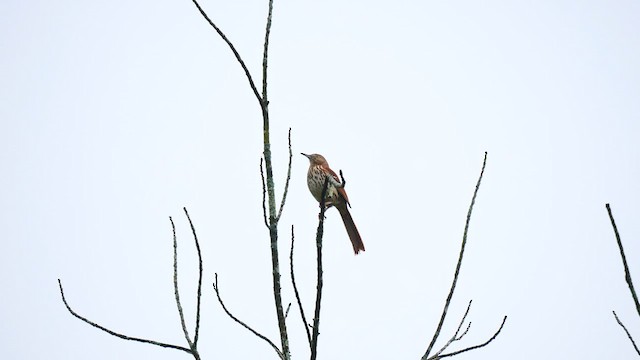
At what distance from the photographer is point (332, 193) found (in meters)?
5.78

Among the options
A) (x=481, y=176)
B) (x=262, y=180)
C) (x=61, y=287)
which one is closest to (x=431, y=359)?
(x=481, y=176)

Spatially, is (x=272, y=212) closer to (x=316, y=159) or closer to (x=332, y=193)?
(x=332, y=193)

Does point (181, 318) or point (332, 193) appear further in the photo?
point (332, 193)

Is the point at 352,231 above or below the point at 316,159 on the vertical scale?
below

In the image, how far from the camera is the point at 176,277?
269 cm

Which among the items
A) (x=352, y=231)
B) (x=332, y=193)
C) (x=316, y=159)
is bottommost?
(x=352, y=231)

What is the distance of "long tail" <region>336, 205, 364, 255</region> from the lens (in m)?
5.78

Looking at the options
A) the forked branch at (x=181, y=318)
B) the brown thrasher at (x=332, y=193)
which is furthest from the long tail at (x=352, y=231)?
the forked branch at (x=181, y=318)

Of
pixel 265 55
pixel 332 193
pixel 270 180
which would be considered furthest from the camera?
pixel 332 193

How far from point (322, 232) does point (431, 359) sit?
2.00 feet

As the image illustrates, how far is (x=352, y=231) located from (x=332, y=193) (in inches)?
15.0

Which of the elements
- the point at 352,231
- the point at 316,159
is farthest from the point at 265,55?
the point at 316,159

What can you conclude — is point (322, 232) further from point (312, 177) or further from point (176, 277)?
point (312, 177)

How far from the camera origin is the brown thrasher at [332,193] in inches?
229
